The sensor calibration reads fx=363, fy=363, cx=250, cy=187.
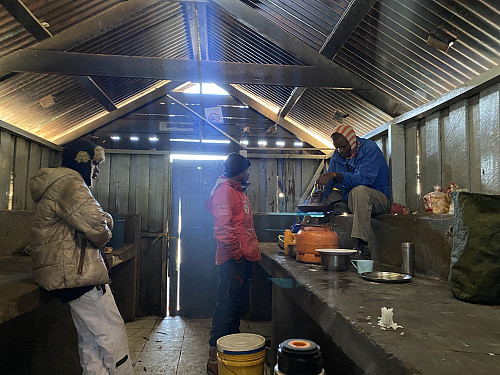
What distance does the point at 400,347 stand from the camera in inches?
51.1

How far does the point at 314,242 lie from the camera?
3.42m

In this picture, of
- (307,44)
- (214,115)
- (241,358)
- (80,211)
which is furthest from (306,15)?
(241,358)

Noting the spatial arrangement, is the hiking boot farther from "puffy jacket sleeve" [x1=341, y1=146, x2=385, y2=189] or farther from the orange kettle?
"puffy jacket sleeve" [x1=341, y1=146, x2=385, y2=189]

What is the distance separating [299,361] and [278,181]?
5.77m

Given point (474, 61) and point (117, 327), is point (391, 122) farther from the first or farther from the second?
point (117, 327)

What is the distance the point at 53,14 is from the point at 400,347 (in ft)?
15.0

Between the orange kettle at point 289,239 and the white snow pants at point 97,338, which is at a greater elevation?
the orange kettle at point 289,239

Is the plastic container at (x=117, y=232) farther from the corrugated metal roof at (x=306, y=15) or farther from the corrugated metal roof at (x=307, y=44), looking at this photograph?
the corrugated metal roof at (x=306, y=15)

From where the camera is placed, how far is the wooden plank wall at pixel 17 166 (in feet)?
16.4

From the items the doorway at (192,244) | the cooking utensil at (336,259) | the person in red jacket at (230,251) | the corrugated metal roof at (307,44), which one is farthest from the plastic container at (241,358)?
the doorway at (192,244)

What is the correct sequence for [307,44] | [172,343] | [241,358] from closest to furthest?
1. [241,358]
2. [307,44]
3. [172,343]

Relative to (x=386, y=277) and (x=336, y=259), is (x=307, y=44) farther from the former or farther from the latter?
(x=386, y=277)

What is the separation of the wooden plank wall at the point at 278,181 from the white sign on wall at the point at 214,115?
1.06 metres

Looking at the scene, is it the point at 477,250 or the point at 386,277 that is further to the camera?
the point at 386,277
